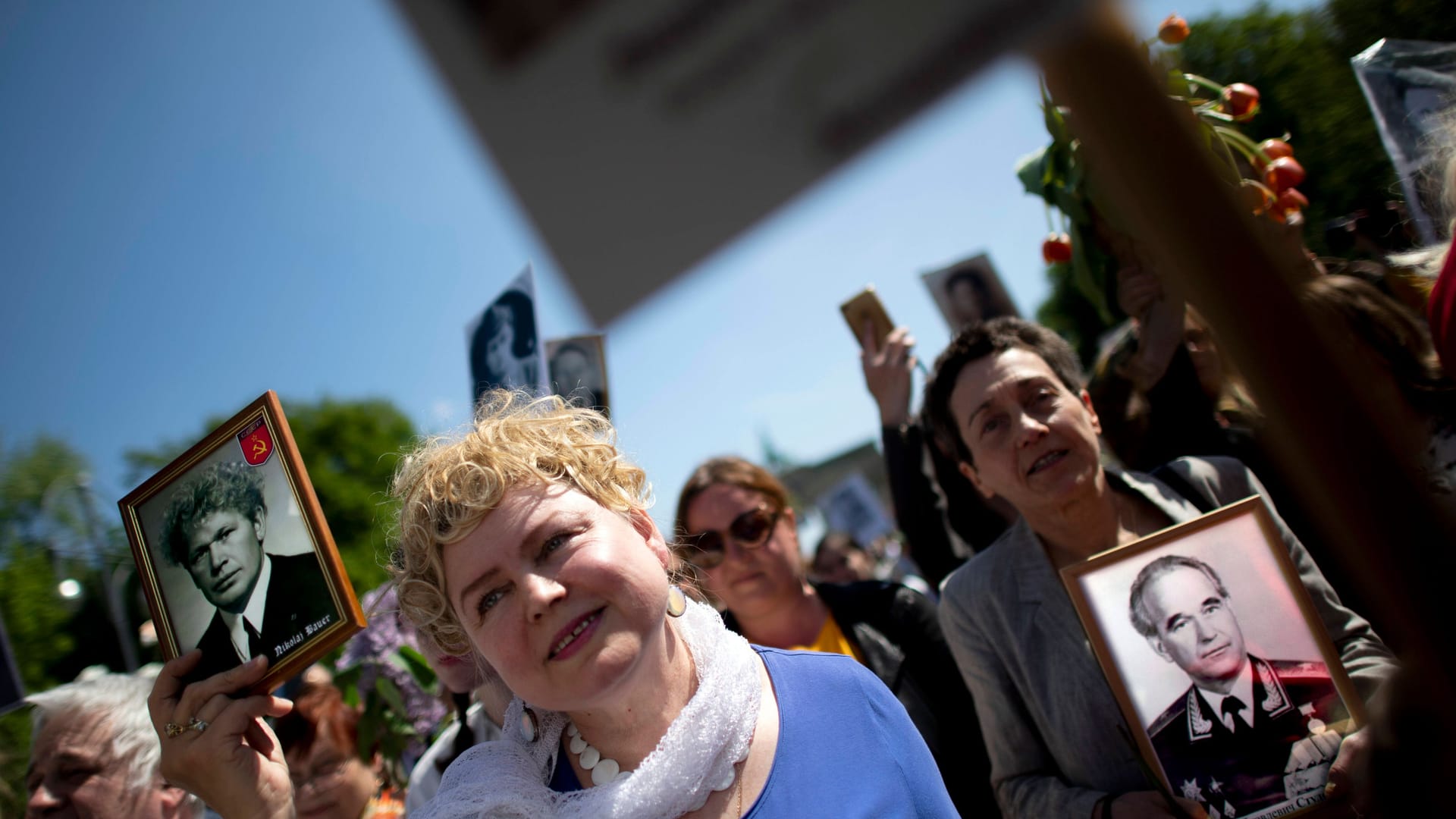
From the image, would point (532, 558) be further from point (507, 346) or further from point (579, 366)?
point (579, 366)

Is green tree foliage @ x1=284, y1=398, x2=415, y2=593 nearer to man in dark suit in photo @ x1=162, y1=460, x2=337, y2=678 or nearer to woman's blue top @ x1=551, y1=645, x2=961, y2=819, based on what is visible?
man in dark suit in photo @ x1=162, y1=460, x2=337, y2=678

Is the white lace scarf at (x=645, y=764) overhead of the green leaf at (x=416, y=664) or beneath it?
beneath

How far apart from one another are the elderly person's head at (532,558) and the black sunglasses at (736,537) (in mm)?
1248

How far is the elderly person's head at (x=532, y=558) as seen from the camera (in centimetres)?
159

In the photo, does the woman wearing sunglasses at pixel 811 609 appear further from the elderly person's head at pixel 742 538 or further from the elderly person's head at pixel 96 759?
the elderly person's head at pixel 96 759

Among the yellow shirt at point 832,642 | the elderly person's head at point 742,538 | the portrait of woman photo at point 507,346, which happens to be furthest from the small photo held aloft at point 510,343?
the yellow shirt at point 832,642

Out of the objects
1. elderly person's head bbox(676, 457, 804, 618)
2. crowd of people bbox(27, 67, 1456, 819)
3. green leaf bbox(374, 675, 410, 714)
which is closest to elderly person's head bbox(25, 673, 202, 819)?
crowd of people bbox(27, 67, 1456, 819)

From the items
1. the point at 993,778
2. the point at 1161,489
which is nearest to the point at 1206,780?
the point at 993,778

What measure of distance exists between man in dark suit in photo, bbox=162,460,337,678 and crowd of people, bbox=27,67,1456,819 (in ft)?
0.06

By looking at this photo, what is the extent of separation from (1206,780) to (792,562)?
1593mm

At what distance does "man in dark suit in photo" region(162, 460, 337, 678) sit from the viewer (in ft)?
6.27

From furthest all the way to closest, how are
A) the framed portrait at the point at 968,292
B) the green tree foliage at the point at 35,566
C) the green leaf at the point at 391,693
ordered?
the green tree foliage at the point at 35,566
the framed portrait at the point at 968,292
the green leaf at the point at 391,693

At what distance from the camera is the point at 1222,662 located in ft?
6.14

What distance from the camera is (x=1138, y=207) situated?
2.27 ft
